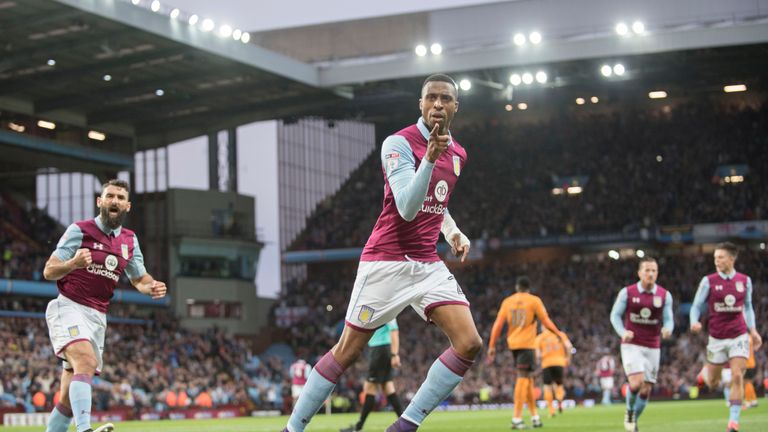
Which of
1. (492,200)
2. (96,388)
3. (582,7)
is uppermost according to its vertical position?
(582,7)

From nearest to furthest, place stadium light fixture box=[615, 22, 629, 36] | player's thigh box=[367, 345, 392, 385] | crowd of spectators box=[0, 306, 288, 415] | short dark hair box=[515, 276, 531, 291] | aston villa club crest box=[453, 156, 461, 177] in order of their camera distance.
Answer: aston villa club crest box=[453, 156, 461, 177], player's thigh box=[367, 345, 392, 385], short dark hair box=[515, 276, 531, 291], crowd of spectators box=[0, 306, 288, 415], stadium light fixture box=[615, 22, 629, 36]

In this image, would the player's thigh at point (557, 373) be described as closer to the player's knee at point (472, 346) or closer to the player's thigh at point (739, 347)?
the player's thigh at point (739, 347)

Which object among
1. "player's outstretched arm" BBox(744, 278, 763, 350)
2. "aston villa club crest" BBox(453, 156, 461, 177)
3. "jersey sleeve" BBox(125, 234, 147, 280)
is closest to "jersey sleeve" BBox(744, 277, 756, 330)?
"player's outstretched arm" BBox(744, 278, 763, 350)

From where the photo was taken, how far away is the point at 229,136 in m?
56.6

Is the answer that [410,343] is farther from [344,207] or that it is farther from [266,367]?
[344,207]

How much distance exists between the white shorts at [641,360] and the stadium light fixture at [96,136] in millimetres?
37482

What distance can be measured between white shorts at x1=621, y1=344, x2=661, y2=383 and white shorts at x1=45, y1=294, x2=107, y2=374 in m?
7.02

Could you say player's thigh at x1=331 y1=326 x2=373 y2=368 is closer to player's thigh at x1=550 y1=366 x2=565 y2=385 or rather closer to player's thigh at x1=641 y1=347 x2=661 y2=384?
player's thigh at x1=641 y1=347 x2=661 y2=384

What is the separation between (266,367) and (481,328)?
982cm

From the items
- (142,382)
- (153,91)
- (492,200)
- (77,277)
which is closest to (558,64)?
(492,200)

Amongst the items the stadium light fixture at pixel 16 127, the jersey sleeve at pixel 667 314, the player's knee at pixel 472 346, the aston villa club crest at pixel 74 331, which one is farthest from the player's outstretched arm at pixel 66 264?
the stadium light fixture at pixel 16 127

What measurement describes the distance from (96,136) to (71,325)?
3944 centimetres

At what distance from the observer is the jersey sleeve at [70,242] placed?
32.7ft

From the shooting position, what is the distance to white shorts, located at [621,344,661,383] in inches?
551
